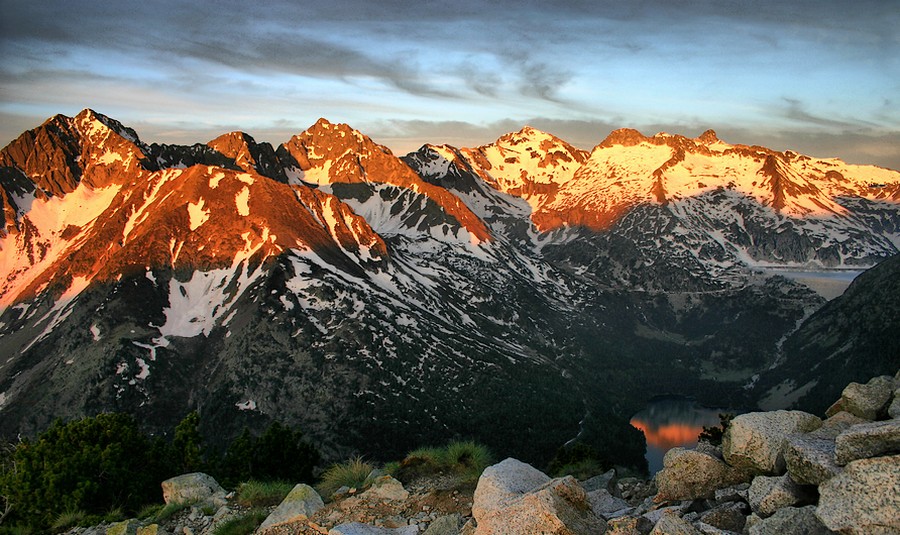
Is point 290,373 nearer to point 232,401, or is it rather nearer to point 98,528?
point 232,401

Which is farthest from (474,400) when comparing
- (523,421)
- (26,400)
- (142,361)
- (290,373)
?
(26,400)

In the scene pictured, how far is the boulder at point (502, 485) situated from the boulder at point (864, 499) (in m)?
8.54

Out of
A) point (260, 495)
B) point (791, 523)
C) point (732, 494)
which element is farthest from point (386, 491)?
point (791, 523)

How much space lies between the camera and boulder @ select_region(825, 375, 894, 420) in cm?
2017

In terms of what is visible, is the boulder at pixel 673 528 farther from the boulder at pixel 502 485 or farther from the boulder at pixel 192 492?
the boulder at pixel 192 492

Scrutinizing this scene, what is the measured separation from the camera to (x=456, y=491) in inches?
982

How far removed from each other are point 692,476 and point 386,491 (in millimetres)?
11666

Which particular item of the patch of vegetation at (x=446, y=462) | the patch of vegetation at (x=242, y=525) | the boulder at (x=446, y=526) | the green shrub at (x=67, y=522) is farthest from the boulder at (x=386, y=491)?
the green shrub at (x=67, y=522)

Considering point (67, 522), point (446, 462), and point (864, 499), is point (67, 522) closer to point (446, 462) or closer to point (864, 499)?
point (446, 462)

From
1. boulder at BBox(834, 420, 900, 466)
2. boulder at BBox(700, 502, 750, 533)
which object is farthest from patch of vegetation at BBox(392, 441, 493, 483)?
boulder at BBox(834, 420, 900, 466)

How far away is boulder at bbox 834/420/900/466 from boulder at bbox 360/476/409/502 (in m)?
15.4

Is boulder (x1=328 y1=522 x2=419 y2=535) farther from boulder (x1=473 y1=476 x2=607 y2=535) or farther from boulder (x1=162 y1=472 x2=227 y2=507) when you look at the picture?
boulder (x1=162 y1=472 x2=227 y2=507)

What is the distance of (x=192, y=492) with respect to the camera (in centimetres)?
2978

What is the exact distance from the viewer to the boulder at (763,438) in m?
18.1
